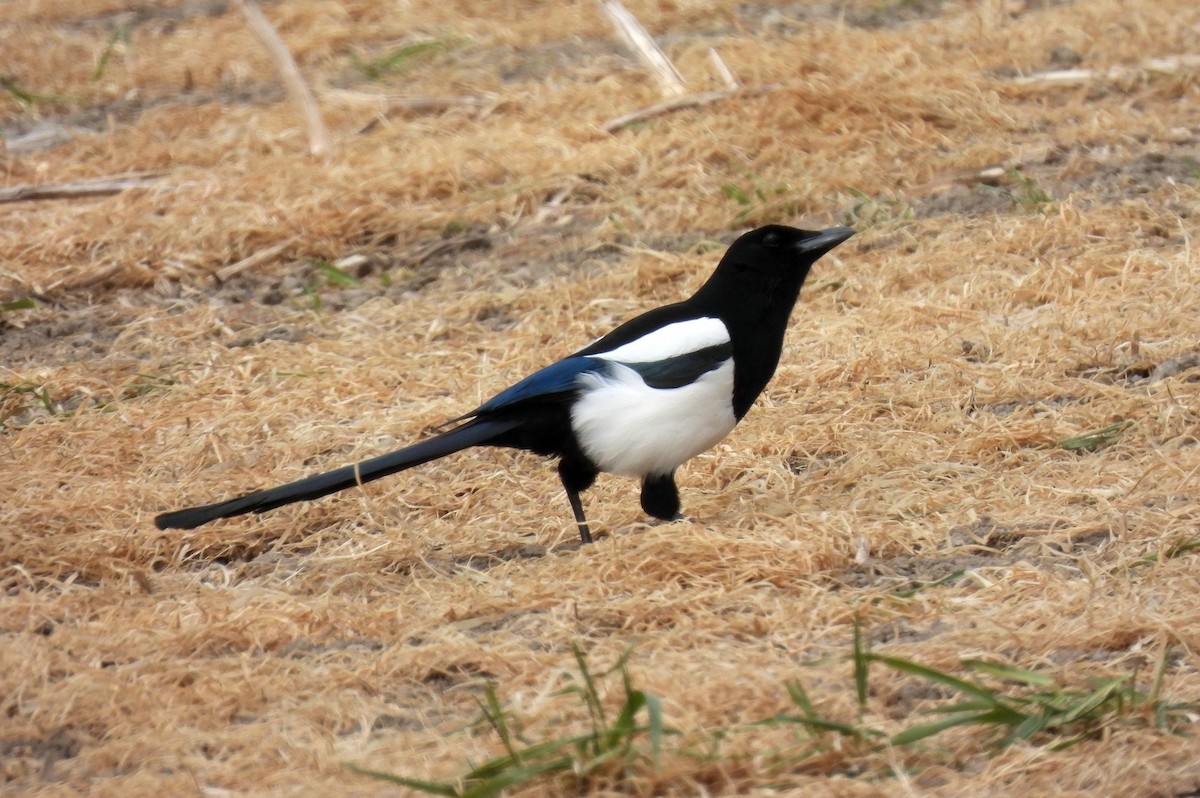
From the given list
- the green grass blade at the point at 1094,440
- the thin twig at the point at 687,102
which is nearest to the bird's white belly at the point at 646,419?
the green grass blade at the point at 1094,440

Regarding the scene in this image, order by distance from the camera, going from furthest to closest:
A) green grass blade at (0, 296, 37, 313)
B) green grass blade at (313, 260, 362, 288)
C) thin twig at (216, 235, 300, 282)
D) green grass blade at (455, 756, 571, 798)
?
thin twig at (216, 235, 300, 282) < green grass blade at (313, 260, 362, 288) < green grass blade at (0, 296, 37, 313) < green grass blade at (455, 756, 571, 798)

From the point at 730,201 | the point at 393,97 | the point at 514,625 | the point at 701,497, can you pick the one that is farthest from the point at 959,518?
the point at 393,97

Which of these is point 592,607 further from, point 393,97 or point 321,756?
point 393,97

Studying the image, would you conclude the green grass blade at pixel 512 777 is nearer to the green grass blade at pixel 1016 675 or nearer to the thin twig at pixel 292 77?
the green grass blade at pixel 1016 675

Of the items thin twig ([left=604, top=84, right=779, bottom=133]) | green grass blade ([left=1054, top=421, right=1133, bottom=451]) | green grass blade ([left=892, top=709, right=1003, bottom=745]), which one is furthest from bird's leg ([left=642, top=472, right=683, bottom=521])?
thin twig ([left=604, top=84, right=779, bottom=133])

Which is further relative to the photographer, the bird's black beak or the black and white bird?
the bird's black beak

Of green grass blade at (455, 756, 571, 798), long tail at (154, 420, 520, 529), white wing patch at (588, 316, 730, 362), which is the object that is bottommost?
long tail at (154, 420, 520, 529)

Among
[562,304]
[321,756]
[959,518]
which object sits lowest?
[562,304]

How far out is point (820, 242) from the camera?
12.8 feet

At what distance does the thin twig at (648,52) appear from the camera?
22.4 ft

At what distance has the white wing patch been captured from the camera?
371 cm

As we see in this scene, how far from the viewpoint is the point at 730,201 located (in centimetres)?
595

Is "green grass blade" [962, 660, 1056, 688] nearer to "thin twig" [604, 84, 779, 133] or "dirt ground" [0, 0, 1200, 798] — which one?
"dirt ground" [0, 0, 1200, 798]

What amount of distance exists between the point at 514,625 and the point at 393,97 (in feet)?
15.6
